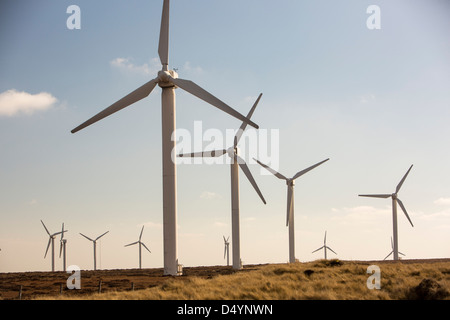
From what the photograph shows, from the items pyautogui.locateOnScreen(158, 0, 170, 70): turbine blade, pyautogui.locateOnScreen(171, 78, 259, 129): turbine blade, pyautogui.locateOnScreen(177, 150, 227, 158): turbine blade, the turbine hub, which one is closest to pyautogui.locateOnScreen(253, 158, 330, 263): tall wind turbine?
pyautogui.locateOnScreen(177, 150, 227, 158): turbine blade

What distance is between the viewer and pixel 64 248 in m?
112

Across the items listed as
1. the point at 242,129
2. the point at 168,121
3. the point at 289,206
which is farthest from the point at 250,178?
the point at 168,121

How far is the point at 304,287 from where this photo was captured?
34656mm

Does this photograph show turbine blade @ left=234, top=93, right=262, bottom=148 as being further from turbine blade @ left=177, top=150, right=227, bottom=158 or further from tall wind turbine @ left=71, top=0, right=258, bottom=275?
tall wind turbine @ left=71, top=0, right=258, bottom=275

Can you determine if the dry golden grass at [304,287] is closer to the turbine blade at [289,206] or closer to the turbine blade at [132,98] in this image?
the turbine blade at [132,98]

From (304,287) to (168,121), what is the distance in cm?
2186

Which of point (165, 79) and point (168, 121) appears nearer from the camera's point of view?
point (168, 121)

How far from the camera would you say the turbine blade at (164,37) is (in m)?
52.6

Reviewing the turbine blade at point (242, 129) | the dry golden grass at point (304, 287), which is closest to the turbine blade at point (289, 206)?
the turbine blade at point (242, 129)

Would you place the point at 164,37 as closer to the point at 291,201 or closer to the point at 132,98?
the point at 132,98

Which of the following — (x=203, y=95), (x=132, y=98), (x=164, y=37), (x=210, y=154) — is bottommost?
(x=210, y=154)

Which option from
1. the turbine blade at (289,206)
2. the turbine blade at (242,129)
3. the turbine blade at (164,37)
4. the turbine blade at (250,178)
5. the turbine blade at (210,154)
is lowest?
the turbine blade at (289,206)

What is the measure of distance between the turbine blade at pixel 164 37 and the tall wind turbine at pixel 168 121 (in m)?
0.76

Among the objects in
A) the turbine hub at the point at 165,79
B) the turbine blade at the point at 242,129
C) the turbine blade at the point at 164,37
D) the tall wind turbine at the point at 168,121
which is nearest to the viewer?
the tall wind turbine at the point at 168,121
